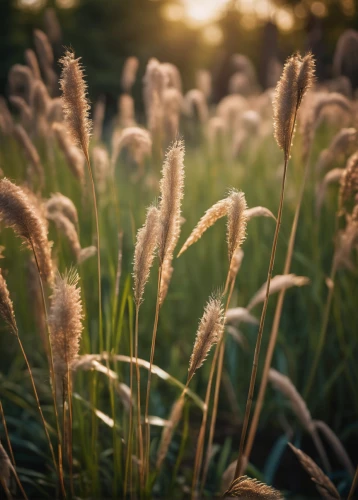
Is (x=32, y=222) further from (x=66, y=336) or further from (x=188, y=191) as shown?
(x=188, y=191)

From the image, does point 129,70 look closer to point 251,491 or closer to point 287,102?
point 287,102

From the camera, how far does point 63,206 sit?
1.33 m

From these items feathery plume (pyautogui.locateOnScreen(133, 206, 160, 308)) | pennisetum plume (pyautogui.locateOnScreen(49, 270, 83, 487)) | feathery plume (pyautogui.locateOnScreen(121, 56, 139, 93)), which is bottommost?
pennisetum plume (pyautogui.locateOnScreen(49, 270, 83, 487))

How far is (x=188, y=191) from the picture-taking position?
3.19m

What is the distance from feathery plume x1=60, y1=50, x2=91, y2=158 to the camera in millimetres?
896

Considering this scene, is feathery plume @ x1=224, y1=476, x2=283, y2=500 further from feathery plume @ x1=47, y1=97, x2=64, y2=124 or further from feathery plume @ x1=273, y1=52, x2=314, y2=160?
feathery plume @ x1=47, y1=97, x2=64, y2=124

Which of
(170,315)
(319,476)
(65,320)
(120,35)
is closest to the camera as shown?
(65,320)

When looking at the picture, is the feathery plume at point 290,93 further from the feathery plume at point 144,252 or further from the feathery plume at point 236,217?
the feathery plume at point 144,252

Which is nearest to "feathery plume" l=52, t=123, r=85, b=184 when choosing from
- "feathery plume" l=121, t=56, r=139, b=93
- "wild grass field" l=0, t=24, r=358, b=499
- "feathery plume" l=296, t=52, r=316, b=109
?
"wild grass field" l=0, t=24, r=358, b=499

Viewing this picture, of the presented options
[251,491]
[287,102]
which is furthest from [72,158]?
[251,491]

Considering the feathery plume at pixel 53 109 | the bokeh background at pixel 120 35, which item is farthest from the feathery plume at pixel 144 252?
the bokeh background at pixel 120 35

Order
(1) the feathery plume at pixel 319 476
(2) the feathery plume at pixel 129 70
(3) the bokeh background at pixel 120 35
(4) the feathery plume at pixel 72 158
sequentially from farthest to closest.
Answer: (3) the bokeh background at pixel 120 35, (2) the feathery plume at pixel 129 70, (4) the feathery plume at pixel 72 158, (1) the feathery plume at pixel 319 476

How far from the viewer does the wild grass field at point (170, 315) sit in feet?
2.98

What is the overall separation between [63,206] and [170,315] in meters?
1.32
